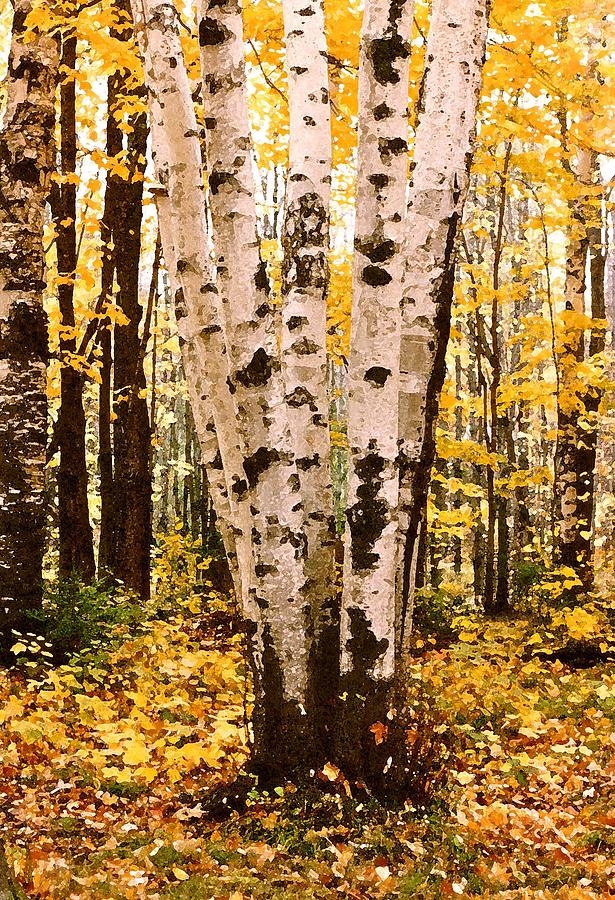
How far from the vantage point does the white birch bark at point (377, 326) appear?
361 centimetres

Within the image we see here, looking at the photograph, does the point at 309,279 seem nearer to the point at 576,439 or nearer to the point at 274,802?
the point at 274,802

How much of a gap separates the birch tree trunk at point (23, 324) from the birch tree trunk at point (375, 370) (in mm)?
3752

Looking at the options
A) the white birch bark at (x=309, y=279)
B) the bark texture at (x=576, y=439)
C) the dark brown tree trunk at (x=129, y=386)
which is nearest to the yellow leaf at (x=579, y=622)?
the bark texture at (x=576, y=439)

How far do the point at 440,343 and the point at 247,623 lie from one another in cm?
176

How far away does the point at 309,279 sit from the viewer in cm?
419

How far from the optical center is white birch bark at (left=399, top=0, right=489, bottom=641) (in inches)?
150

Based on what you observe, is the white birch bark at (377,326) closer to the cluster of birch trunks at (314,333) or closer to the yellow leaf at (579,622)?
the cluster of birch trunks at (314,333)

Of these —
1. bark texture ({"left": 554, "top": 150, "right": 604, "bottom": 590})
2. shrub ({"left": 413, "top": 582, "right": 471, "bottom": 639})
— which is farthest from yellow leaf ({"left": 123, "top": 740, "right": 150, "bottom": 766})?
bark texture ({"left": 554, "top": 150, "right": 604, "bottom": 590})

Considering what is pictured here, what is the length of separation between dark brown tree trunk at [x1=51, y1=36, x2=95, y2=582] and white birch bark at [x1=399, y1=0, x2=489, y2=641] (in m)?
5.05

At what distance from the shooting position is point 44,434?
21.6ft

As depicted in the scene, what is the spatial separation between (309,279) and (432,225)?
2.47 ft

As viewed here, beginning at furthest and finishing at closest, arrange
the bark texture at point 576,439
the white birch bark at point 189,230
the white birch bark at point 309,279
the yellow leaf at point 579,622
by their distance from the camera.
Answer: the bark texture at point 576,439
the yellow leaf at point 579,622
the white birch bark at point 309,279
the white birch bark at point 189,230

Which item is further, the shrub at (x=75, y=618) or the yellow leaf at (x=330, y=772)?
the shrub at (x=75, y=618)

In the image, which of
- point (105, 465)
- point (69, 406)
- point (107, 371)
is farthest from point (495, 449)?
point (69, 406)
